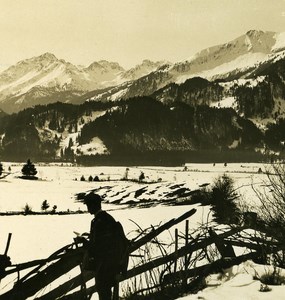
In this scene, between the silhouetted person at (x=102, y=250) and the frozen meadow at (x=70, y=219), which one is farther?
the frozen meadow at (x=70, y=219)

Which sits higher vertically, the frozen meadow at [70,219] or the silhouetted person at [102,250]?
the silhouetted person at [102,250]

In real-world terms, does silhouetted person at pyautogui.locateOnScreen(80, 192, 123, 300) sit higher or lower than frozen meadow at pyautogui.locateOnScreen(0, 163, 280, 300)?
higher

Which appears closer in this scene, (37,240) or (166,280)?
(166,280)

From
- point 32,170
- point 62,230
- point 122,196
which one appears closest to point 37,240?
point 62,230

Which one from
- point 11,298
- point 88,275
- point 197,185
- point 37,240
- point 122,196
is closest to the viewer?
point 11,298

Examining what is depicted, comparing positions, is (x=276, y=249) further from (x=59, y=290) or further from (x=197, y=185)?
(x=197, y=185)

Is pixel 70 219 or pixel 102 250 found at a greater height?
pixel 102 250

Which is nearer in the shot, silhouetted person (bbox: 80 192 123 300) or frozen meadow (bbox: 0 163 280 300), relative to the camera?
silhouetted person (bbox: 80 192 123 300)

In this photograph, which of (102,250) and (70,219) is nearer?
(102,250)
